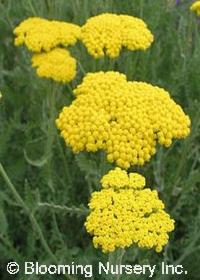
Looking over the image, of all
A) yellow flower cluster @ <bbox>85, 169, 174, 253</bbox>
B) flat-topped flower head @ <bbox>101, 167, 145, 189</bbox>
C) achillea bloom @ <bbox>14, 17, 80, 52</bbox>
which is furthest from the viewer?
achillea bloom @ <bbox>14, 17, 80, 52</bbox>

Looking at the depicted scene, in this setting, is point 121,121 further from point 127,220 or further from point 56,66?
point 56,66

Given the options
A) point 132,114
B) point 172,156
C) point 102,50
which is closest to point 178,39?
point 172,156

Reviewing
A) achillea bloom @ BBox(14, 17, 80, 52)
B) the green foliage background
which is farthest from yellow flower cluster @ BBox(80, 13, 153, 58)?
the green foliage background

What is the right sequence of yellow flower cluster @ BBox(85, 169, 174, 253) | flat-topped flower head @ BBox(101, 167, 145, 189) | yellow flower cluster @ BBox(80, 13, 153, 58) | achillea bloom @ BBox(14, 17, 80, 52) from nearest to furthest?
yellow flower cluster @ BBox(85, 169, 174, 253)
flat-topped flower head @ BBox(101, 167, 145, 189)
yellow flower cluster @ BBox(80, 13, 153, 58)
achillea bloom @ BBox(14, 17, 80, 52)

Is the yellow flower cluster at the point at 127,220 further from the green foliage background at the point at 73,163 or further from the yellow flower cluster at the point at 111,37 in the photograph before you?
the yellow flower cluster at the point at 111,37

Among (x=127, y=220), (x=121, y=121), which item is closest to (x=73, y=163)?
(x=121, y=121)

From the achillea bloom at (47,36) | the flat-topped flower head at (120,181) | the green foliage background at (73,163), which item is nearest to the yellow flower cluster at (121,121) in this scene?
the flat-topped flower head at (120,181)

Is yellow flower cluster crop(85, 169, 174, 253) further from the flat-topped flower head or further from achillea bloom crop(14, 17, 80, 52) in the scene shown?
achillea bloom crop(14, 17, 80, 52)

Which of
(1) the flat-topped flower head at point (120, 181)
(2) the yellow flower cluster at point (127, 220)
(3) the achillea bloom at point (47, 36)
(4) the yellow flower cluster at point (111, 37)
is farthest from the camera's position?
(3) the achillea bloom at point (47, 36)
